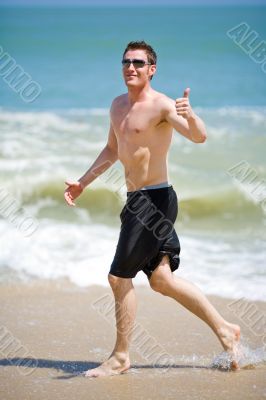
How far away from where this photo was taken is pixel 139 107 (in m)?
4.14

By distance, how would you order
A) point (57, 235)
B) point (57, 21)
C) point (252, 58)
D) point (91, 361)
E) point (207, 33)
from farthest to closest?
1. point (57, 21)
2. point (207, 33)
3. point (252, 58)
4. point (57, 235)
5. point (91, 361)

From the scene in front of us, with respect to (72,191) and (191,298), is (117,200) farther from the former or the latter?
(191,298)

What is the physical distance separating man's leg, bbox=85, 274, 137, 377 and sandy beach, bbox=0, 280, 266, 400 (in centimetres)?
6

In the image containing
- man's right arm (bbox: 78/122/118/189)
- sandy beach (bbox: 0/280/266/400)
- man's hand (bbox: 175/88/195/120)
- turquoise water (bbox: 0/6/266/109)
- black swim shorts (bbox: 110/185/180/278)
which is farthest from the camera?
turquoise water (bbox: 0/6/266/109)

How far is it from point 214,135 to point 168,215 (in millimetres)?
10699

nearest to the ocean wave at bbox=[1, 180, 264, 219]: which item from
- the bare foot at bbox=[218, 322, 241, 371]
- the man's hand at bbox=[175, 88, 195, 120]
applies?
the bare foot at bbox=[218, 322, 241, 371]

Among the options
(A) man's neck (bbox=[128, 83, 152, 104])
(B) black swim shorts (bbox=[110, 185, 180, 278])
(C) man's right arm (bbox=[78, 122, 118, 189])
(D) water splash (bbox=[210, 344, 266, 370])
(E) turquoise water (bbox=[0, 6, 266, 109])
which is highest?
(E) turquoise water (bbox=[0, 6, 266, 109])

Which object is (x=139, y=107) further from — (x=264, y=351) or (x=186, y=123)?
Answer: (x=264, y=351)

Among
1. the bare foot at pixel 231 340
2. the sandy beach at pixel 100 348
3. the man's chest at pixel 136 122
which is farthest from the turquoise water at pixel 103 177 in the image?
the man's chest at pixel 136 122

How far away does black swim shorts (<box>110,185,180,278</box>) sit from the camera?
4.04m

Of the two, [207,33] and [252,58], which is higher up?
[207,33]

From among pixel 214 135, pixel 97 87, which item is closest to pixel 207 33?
pixel 97 87

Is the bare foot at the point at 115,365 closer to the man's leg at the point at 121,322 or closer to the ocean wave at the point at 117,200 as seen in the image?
the man's leg at the point at 121,322

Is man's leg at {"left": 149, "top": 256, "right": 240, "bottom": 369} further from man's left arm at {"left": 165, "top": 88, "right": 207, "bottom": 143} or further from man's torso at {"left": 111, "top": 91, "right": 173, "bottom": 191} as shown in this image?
man's left arm at {"left": 165, "top": 88, "right": 207, "bottom": 143}
